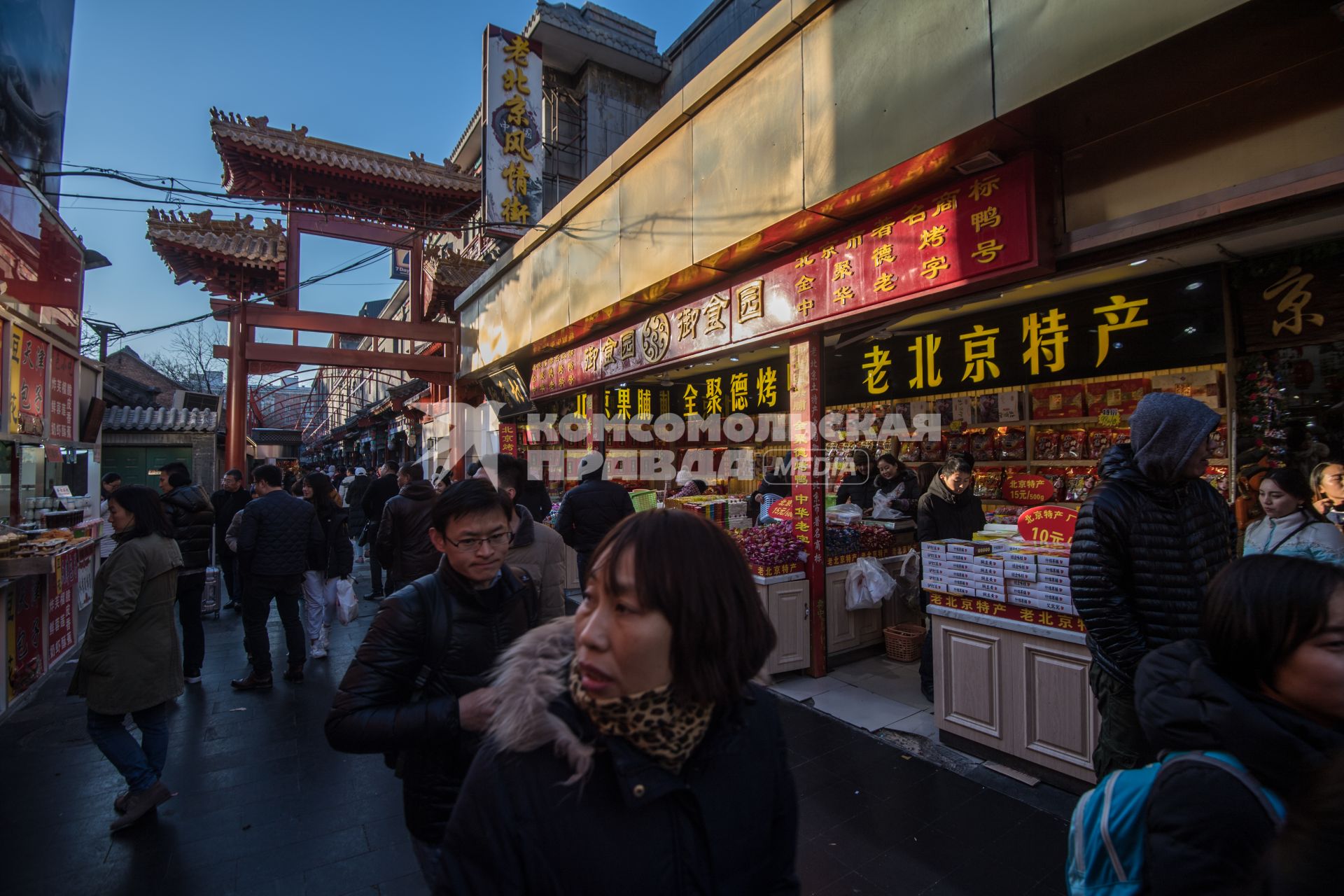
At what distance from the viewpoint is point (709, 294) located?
255 inches

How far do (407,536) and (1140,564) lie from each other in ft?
15.9

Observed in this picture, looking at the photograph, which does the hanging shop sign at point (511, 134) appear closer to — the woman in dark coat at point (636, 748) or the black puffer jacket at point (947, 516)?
the black puffer jacket at point (947, 516)

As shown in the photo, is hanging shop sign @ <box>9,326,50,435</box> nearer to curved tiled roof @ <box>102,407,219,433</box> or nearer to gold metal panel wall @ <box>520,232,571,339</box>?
gold metal panel wall @ <box>520,232,571,339</box>

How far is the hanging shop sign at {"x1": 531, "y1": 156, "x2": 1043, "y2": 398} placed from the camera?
3.71 metres

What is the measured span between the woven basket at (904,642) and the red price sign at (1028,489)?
259cm

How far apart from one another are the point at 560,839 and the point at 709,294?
5.99 meters

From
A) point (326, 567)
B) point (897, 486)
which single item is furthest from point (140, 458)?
point (897, 486)

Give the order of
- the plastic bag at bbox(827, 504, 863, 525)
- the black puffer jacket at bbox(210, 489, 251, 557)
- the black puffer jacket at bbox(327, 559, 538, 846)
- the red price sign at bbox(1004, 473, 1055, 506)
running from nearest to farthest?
the black puffer jacket at bbox(327, 559, 538, 846) < the plastic bag at bbox(827, 504, 863, 525) < the red price sign at bbox(1004, 473, 1055, 506) < the black puffer jacket at bbox(210, 489, 251, 557)

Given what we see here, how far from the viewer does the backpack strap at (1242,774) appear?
1001 mm

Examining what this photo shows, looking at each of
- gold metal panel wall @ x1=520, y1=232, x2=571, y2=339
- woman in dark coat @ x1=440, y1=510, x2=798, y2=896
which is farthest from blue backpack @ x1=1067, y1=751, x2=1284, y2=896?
gold metal panel wall @ x1=520, y1=232, x2=571, y2=339

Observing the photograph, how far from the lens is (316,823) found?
3404 millimetres

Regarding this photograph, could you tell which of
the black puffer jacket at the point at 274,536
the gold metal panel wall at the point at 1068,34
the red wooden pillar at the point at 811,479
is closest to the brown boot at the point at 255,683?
the black puffer jacket at the point at 274,536

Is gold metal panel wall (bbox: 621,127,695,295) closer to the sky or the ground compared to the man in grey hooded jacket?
closer to the sky

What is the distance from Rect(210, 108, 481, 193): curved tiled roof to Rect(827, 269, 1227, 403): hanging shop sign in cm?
1085
